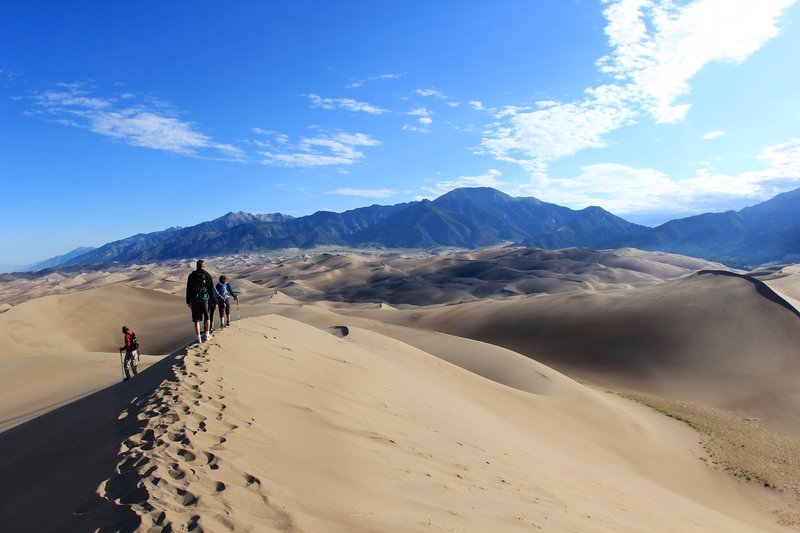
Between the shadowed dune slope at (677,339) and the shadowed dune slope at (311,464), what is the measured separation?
9.79 metres

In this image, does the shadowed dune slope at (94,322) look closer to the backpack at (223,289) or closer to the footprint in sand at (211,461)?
the backpack at (223,289)

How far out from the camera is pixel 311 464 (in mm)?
4984

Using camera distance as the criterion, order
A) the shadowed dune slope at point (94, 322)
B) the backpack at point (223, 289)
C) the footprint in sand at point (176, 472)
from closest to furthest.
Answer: the footprint in sand at point (176, 472) → the backpack at point (223, 289) → the shadowed dune slope at point (94, 322)

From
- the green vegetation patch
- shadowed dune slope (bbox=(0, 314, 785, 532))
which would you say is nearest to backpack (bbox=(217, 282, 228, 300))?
shadowed dune slope (bbox=(0, 314, 785, 532))

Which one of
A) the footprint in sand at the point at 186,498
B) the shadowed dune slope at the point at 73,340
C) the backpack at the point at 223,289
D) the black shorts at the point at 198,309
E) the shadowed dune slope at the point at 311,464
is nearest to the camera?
the footprint in sand at the point at 186,498

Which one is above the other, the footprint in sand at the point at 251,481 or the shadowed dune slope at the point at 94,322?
the footprint in sand at the point at 251,481

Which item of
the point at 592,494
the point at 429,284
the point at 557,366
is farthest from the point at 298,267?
the point at 592,494

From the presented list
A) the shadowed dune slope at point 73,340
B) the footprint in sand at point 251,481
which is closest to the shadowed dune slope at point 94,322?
the shadowed dune slope at point 73,340

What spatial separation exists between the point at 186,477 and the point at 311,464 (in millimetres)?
1287

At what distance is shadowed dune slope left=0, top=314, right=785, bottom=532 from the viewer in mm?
3910

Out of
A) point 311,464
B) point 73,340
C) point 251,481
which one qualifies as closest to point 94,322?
point 73,340

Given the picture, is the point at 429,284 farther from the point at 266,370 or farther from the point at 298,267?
the point at 266,370

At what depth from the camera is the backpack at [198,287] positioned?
939 cm

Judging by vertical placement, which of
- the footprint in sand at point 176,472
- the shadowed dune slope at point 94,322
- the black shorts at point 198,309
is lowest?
the shadowed dune slope at point 94,322
